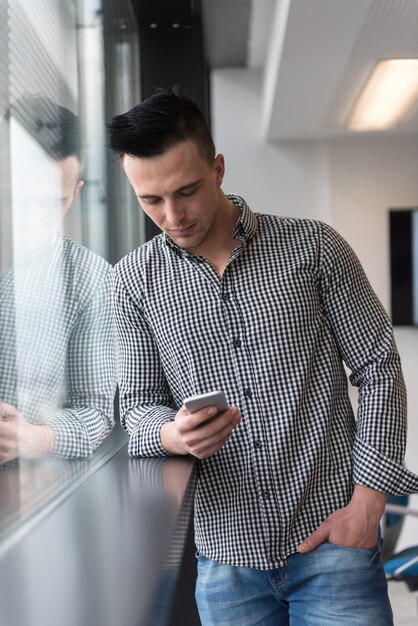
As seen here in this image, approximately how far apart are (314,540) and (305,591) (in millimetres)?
Result: 113

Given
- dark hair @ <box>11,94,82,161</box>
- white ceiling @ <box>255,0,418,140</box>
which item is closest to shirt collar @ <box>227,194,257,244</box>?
dark hair @ <box>11,94,82,161</box>

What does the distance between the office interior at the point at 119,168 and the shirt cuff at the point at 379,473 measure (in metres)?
0.31

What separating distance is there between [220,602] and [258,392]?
1.41ft

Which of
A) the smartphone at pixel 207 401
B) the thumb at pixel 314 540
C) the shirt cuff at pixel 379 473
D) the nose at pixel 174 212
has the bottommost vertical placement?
the thumb at pixel 314 540

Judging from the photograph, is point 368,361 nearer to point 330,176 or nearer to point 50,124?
point 50,124

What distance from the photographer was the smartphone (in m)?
1.25

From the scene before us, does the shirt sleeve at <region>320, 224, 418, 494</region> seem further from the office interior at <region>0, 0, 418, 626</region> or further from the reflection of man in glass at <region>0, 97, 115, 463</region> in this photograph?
the reflection of man in glass at <region>0, 97, 115, 463</region>

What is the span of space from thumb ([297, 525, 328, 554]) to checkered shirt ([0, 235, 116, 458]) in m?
0.46

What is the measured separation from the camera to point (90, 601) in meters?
0.77

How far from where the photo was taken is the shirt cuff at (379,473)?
4.72 ft

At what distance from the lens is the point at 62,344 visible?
1.50 meters

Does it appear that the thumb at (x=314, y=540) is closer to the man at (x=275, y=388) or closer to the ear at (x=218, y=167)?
the man at (x=275, y=388)

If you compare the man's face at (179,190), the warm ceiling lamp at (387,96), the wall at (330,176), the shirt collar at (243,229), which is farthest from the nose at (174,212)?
the wall at (330,176)

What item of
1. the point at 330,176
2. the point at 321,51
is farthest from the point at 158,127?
the point at 330,176
